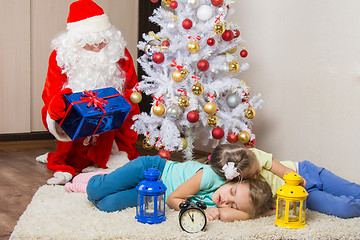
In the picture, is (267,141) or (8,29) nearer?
(267,141)

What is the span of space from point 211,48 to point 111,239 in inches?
63.8

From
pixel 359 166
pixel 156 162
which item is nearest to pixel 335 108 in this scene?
pixel 359 166

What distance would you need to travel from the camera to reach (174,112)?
9.71 feet

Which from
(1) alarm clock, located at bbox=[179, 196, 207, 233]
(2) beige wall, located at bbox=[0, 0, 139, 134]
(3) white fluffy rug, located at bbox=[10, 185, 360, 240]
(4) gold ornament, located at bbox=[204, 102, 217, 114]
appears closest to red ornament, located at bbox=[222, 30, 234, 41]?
(4) gold ornament, located at bbox=[204, 102, 217, 114]

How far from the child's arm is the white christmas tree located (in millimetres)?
860

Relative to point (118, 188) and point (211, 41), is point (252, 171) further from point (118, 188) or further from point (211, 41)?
point (211, 41)

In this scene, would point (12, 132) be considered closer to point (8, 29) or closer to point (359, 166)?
point (8, 29)

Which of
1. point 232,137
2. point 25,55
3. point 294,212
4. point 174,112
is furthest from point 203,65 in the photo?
point 25,55

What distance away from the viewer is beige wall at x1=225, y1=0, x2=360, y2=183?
9.65 feet

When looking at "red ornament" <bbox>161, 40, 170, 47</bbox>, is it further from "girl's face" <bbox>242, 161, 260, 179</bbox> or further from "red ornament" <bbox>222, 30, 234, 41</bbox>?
"girl's face" <bbox>242, 161, 260, 179</bbox>

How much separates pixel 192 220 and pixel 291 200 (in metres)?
0.42

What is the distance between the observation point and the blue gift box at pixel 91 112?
2.73 metres

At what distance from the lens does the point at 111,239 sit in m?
1.81

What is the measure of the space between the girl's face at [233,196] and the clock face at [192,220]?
20cm
